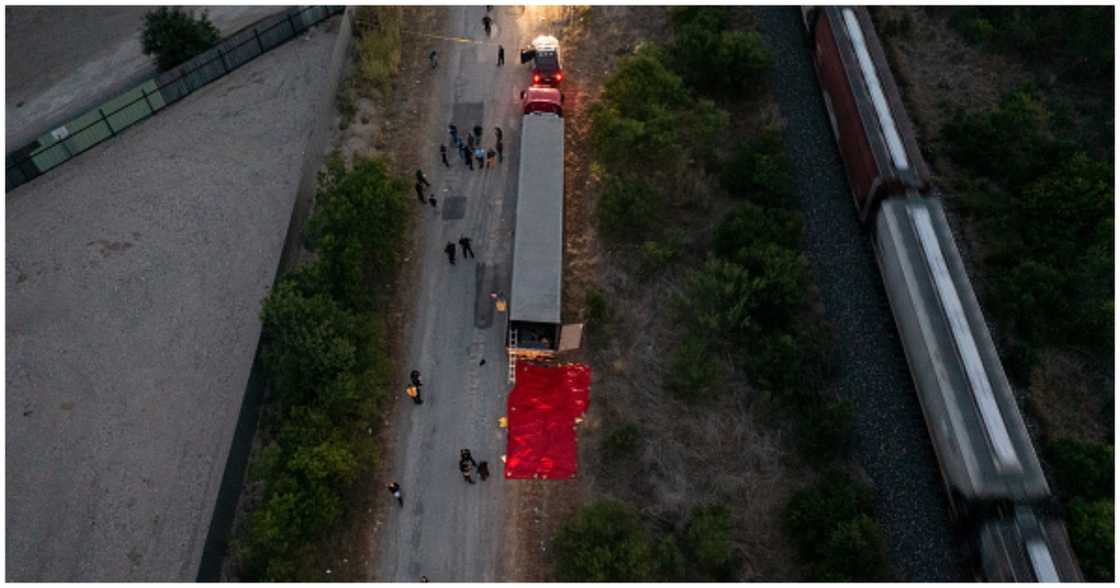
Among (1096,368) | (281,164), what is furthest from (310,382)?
(1096,368)

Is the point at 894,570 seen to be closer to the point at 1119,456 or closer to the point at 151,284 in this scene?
the point at 1119,456

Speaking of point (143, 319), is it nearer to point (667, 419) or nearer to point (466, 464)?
point (466, 464)

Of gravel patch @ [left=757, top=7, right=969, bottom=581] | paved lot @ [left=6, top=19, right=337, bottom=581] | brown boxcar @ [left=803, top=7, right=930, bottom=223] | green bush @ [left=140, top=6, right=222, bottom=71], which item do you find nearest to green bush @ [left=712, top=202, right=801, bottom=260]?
gravel patch @ [left=757, top=7, right=969, bottom=581]

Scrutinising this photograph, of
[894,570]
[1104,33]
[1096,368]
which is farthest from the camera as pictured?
[1104,33]

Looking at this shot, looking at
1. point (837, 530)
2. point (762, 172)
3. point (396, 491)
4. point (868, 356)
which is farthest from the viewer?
point (762, 172)

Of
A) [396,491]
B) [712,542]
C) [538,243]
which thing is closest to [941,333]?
[712,542]

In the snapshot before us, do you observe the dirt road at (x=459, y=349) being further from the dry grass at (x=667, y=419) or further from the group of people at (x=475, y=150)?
the dry grass at (x=667, y=419)

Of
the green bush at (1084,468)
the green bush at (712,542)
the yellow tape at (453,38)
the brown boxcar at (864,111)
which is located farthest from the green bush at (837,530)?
the yellow tape at (453,38)
